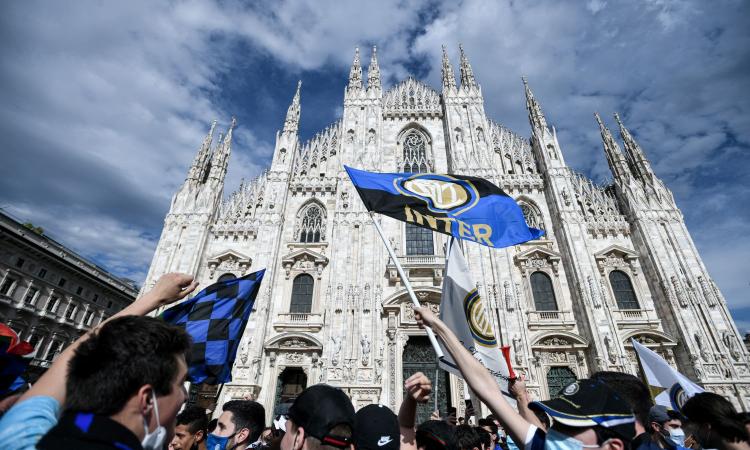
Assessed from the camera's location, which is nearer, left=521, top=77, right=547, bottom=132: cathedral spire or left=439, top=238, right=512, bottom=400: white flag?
left=439, top=238, right=512, bottom=400: white flag

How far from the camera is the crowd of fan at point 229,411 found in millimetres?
1271

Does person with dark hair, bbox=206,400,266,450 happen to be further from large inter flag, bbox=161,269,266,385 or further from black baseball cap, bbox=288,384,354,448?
large inter flag, bbox=161,269,266,385

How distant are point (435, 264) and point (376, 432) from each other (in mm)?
15267

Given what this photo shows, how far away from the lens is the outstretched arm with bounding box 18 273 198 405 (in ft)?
4.78

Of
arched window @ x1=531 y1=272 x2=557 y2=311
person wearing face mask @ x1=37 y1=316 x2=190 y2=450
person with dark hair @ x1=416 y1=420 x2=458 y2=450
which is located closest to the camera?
person wearing face mask @ x1=37 y1=316 x2=190 y2=450

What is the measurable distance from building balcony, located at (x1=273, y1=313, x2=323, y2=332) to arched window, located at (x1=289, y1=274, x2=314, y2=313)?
18.4 inches

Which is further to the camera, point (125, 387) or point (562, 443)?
point (562, 443)

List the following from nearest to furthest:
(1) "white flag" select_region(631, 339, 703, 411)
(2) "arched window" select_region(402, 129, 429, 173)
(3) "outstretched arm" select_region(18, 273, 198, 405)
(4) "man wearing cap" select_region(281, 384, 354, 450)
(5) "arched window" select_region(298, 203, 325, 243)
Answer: (3) "outstretched arm" select_region(18, 273, 198, 405) → (4) "man wearing cap" select_region(281, 384, 354, 450) → (1) "white flag" select_region(631, 339, 703, 411) → (5) "arched window" select_region(298, 203, 325, 243) → (2) "arched window" select_region(402, 129, 429, 173)

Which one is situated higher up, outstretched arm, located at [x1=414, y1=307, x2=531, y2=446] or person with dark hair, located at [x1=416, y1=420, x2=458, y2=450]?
outstretched arm, located at [x1=414, y1=307, x2=531, y2=446]

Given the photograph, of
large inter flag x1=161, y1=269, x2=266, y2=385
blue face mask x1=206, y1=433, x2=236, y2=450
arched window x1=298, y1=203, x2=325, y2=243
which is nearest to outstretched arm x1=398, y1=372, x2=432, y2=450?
blue face mask x1=206, y1=433, x2=236, y2=450

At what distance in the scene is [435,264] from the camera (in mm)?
17188

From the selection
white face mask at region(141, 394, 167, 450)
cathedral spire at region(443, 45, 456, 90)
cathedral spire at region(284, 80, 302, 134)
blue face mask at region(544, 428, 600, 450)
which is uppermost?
cathedral spire at region(443, 45, 456, 90)

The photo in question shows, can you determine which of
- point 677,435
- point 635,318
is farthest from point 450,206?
point 635,318

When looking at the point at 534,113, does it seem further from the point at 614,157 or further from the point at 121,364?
the point at 121,364
